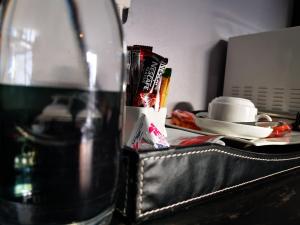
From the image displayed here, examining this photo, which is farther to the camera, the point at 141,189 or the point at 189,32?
the point at 189,32

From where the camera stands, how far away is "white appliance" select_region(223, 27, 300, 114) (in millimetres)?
957

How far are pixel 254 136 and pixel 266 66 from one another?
520mm

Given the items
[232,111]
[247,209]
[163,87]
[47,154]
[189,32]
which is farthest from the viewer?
[189,32]

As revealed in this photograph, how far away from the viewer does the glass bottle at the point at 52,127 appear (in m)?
0.27

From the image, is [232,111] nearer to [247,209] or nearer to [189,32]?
[247,209]

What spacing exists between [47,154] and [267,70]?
95 cm

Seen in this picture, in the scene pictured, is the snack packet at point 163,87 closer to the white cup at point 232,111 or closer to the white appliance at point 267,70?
the white cup at point 232,111

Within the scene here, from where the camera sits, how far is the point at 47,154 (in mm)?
263

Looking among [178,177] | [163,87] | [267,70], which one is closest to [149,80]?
[163,87]

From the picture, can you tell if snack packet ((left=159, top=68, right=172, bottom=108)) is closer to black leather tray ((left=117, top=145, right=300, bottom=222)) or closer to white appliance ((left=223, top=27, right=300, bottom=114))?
black leather tray ((left=117, top=145, right=300, bottom=222))

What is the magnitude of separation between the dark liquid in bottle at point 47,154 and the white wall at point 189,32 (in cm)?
57

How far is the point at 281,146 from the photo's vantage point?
2.00 feet

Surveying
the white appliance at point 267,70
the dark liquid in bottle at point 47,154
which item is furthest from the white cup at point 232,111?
the dark liquid in bottle at point 47,154

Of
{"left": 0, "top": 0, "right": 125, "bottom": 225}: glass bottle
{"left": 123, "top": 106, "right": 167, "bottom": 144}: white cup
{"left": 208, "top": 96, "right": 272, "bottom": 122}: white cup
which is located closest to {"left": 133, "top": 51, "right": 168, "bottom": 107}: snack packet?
{"left": 123, "top": 106, "right": 167, "bottom": 144}: white cup
